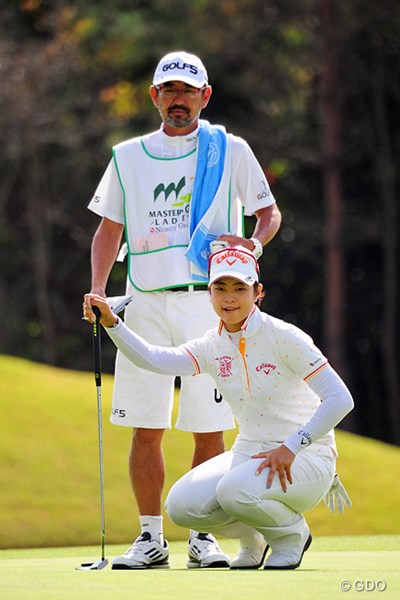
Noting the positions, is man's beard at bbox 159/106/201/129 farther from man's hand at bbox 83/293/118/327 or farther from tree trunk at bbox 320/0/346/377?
tree trunk at bbox 320/0/346/377

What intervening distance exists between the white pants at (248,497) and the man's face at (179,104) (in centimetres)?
148

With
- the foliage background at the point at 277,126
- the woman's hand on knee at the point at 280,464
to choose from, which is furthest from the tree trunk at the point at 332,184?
the woman's hand on knee at the point at 280,464

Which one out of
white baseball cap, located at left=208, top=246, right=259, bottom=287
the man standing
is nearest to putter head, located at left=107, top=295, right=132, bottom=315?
the man standing

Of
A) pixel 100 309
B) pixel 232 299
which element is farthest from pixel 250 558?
pixel 100 309

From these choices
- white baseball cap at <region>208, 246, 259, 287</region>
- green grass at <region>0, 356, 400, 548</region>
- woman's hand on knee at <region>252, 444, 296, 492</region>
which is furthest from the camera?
green grass at <region>0, 356, 400, 548</region>

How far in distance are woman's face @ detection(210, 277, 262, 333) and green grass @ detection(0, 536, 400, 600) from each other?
965 millimetres

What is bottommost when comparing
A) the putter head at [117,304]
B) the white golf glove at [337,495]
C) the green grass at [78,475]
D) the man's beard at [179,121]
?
the green grass at [78,475]

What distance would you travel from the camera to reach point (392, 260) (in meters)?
24.8

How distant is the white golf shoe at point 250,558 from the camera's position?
5805 millimetres

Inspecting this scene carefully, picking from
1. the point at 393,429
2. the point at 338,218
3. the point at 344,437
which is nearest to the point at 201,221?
the point at 344,437

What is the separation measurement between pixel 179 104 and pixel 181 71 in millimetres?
148

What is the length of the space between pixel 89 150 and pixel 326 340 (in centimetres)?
723

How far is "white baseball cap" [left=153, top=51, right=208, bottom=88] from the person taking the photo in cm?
639

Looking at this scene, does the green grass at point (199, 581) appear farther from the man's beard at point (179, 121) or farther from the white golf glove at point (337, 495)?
the man's beard at point (179, 121)
